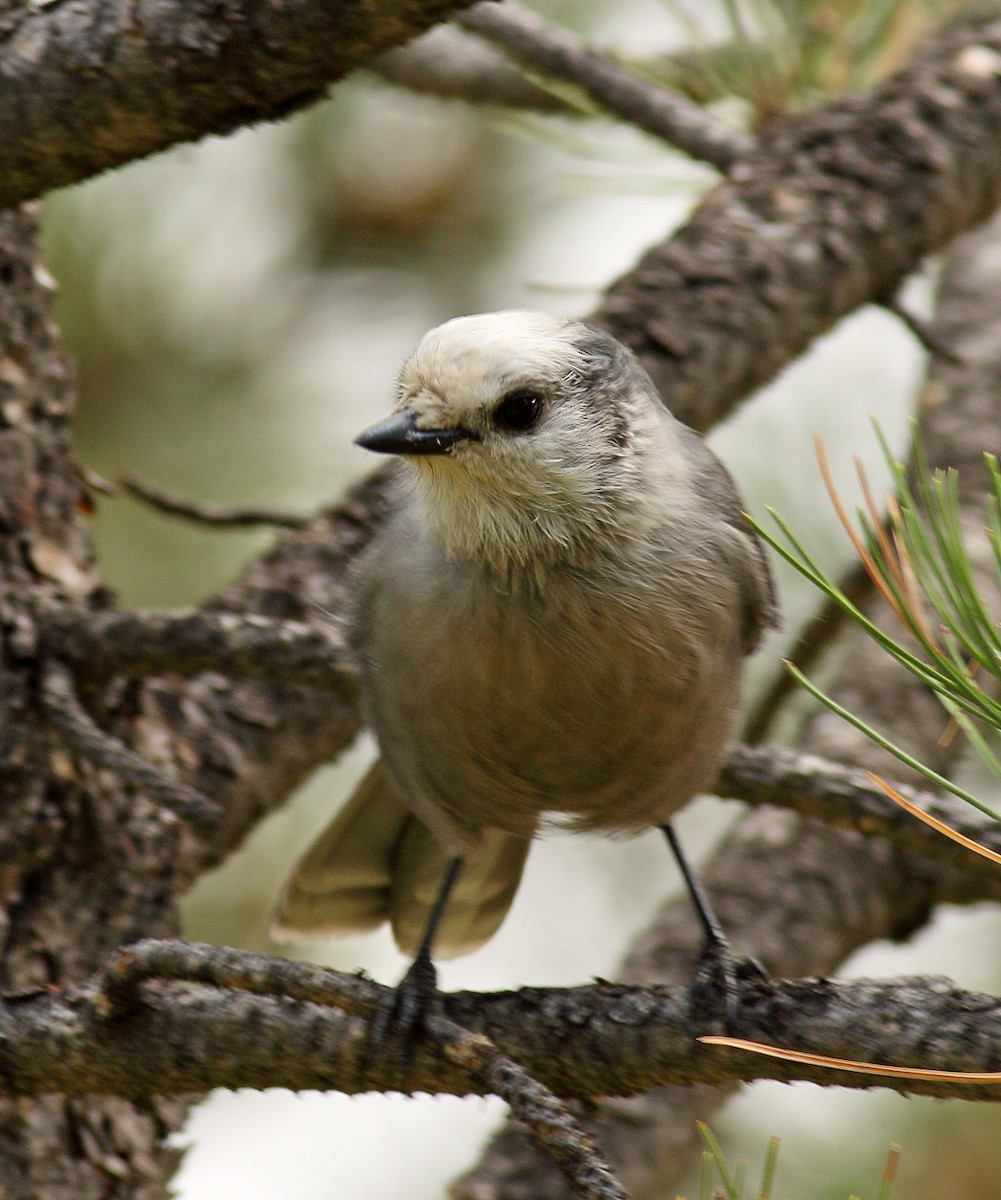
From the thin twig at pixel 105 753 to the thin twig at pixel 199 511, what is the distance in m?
0.43

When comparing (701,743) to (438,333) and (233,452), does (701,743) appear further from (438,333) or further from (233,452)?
(233,452)

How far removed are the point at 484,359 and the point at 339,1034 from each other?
101 centimetres

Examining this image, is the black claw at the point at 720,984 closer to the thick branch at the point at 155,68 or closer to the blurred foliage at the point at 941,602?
the blurred foliage at the point at 941,602

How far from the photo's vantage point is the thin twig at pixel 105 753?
2.21m

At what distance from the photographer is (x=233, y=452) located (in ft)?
13.7

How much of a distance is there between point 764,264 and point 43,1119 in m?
2.08

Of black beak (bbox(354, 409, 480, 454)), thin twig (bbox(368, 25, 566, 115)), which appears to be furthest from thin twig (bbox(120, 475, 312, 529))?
thin twig (bbox(368, 25, 566, 115))

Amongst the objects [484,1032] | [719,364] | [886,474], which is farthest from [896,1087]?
[886,474]

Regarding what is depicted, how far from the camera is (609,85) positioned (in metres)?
3.19

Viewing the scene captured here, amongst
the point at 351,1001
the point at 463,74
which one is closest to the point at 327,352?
the point at 463,74

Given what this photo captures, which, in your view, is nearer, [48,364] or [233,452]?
[48,364]

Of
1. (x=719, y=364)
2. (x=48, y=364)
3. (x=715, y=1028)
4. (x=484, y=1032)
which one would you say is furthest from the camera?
(x=719, y=364)

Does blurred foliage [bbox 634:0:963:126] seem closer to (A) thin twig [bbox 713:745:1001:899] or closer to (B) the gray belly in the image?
(B) the gray belly

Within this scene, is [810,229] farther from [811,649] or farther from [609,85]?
[811,649]
